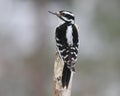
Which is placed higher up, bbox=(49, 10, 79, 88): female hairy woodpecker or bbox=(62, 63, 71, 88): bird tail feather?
bbox=(49, 10, 79, 88): female hairy woodpecker

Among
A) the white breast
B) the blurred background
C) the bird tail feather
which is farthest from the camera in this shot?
the blurred background

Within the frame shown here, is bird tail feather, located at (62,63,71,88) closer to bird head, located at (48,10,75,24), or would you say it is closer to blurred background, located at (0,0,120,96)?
bird head, located at (48,10,75,24)

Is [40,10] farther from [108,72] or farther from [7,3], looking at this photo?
[108,72]

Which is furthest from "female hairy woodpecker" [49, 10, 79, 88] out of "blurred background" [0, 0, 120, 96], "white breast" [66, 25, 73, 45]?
"blurred background" [0, 0, 120, 96]

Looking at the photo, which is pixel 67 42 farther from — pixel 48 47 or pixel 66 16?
pixel 48 47

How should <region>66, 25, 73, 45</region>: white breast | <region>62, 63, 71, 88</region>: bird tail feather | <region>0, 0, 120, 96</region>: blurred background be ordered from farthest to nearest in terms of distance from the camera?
<region>0, 0, 120, 96</region>: blurred background
<region>66, 25, 73, 45</region>: white breast
<region>62, 63, 71, 88</region>: bird tail feather

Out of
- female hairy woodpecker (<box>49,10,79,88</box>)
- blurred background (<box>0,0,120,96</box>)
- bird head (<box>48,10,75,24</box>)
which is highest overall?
bird head (<box>48,10,75,24</box>)

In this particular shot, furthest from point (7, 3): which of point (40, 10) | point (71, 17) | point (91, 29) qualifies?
point (71, 17)
